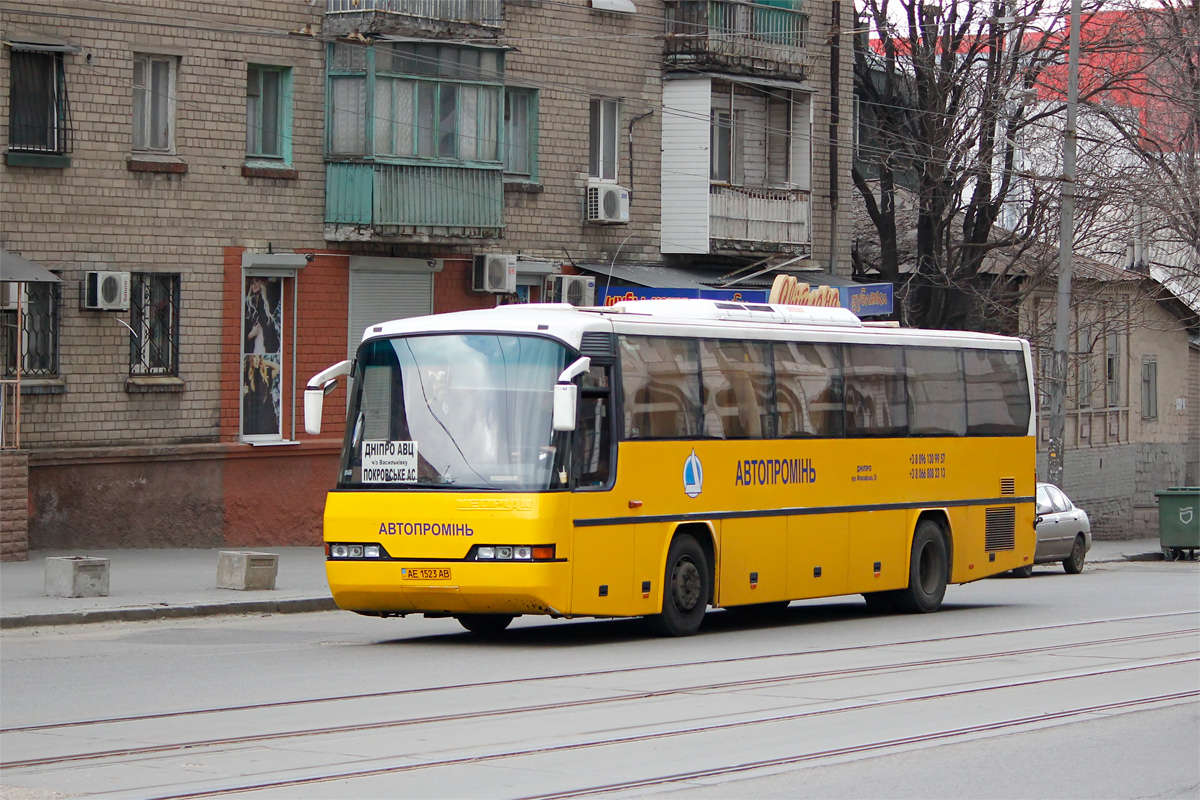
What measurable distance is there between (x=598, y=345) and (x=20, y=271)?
10635 millimetres

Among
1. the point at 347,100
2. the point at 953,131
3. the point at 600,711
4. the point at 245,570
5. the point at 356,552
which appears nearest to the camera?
the point at 600,711

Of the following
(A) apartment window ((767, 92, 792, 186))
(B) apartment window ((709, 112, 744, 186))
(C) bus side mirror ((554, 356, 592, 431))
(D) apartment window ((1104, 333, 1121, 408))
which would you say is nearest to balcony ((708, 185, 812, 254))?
(B) apartment window ((709, 112, 744, 186))

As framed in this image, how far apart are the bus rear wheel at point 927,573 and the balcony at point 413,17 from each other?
1284cm

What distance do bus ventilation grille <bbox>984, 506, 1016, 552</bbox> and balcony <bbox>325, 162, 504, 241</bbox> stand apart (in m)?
11.2

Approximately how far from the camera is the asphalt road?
27.9 ft

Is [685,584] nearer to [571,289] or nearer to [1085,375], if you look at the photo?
[571,289]

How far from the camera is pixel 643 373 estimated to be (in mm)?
15289

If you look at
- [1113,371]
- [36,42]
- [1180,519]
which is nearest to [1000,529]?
[36,42]

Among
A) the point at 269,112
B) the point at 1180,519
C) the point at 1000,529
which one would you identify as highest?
the point at 269,112

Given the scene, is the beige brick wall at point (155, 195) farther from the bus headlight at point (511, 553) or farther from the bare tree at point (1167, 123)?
the bare tree at point (1167, 123)

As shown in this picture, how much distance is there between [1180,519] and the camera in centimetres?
3491

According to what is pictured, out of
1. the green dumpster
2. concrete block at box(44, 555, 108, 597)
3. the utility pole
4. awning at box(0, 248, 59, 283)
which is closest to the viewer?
concrete block at box(44, 555, 108, 597)

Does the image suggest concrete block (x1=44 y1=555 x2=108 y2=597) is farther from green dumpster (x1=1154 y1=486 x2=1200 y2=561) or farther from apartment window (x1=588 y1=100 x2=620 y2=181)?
green dumpster (x1=1154 y1=486 x2=1200 y2=561)

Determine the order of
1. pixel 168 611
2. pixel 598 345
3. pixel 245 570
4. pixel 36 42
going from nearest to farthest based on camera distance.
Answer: pixel 598 345 < pixel 168 611 < pixel 245 570 < pixel 36 42
